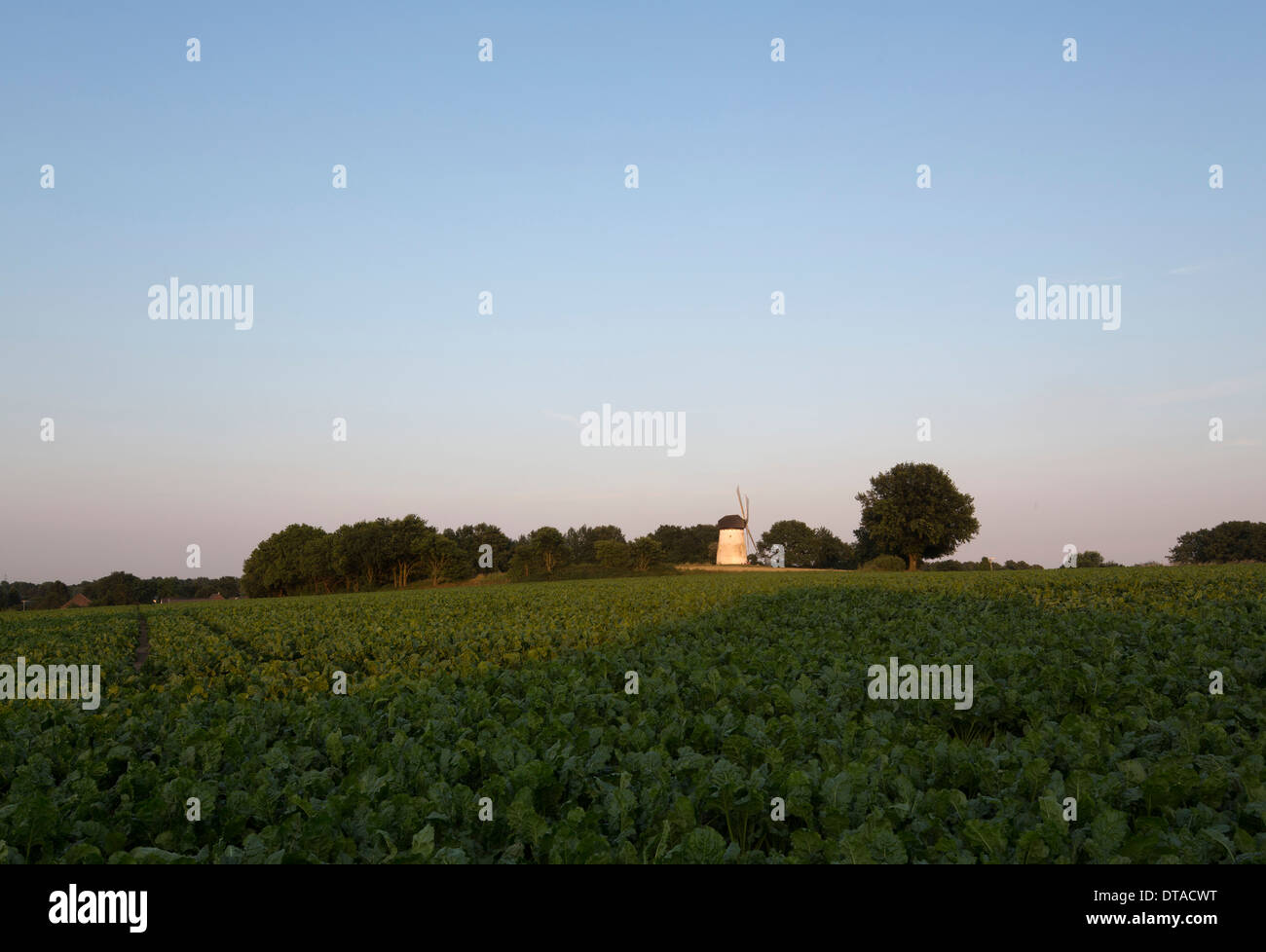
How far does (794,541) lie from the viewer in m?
130

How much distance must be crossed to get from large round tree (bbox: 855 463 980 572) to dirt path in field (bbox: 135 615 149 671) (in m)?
75.1

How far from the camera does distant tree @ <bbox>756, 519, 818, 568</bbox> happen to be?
410ft

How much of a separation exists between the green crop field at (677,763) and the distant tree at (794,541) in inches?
4472

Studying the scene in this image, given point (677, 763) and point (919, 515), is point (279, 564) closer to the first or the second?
point (919, 515)

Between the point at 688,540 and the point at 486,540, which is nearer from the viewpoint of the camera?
the point at 486,540

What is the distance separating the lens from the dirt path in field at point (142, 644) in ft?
63.6

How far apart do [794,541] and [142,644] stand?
4518 inches

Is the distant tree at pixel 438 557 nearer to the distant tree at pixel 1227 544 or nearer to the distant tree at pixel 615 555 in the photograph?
the distant tree at pixel 615 555

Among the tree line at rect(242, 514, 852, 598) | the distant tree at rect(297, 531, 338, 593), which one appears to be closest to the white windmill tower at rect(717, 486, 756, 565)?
the tree line at rect(242, 514, 852, 598)

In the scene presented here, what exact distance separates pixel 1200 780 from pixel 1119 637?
27.9 feet

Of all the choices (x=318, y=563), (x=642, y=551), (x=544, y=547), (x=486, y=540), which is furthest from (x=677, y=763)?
(x=486, y=540)

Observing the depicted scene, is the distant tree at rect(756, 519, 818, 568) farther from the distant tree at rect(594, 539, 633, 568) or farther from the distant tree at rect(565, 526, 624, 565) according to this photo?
the distant tree at rect(594, 539, 633, 568)

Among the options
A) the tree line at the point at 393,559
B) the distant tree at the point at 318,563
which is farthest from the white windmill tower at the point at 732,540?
the distant tree at the point at 318,563
